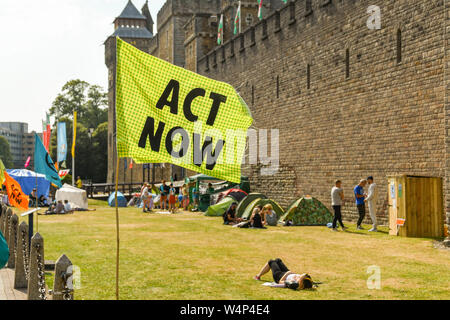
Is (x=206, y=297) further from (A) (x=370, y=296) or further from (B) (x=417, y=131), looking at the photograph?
(B) (x=417, y=131)

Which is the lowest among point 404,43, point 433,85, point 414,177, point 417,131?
point 414,177

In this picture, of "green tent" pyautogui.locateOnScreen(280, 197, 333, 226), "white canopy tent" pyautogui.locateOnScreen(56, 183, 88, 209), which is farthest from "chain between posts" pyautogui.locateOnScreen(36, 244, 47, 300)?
"white canopy tent" pyautogui.locateOnScreen(56, 183, 88, 209)

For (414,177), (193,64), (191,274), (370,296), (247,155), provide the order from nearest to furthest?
(370,296), (191,274), (414,177), (247,155), (193,64)

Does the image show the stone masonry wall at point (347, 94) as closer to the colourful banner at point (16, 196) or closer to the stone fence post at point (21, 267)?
the stone fence post at point (21, 267)

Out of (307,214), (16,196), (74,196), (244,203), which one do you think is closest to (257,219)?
(307,214)

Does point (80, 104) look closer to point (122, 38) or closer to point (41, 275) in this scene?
point (122, 38)

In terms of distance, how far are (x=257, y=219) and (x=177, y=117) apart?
1227cm

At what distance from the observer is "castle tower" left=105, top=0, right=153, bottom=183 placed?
224 feet

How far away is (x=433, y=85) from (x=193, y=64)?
26.9 m

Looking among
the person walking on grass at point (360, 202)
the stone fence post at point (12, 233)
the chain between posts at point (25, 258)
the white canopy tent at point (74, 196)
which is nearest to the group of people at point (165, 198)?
the white canopy tent at point (74, 196)

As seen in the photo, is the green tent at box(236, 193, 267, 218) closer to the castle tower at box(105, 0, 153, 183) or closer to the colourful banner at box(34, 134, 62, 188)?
the colourful banner at box(34, 134, 62, 188)

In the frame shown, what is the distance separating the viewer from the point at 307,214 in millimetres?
19359

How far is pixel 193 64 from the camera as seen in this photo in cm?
4141
